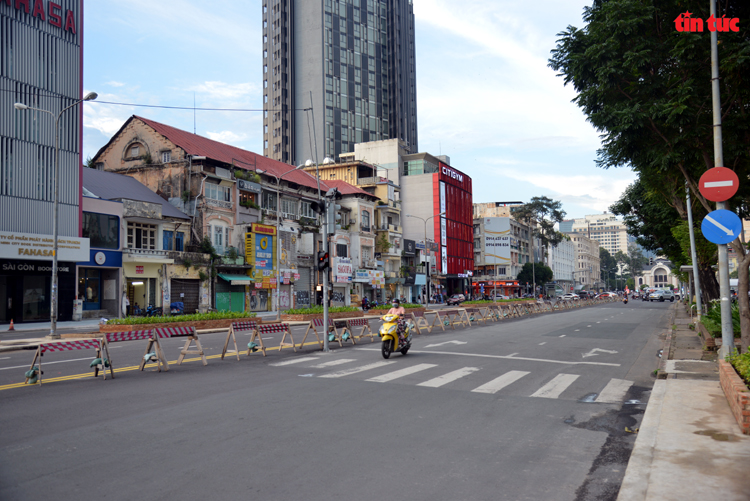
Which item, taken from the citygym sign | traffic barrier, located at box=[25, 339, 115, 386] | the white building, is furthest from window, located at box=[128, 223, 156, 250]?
the white building

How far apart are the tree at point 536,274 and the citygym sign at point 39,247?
9078 cm

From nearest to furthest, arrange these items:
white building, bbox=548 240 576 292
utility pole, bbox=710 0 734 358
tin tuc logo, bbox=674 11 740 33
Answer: utility pole, bbox=710 0 734 358 < tin tuc logo, bbox=674 11 740 33 < white building, bbox=548 240 576 292

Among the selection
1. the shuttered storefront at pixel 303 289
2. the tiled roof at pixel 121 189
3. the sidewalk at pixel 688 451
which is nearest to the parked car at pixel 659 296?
the shuttered storefront at pixel 303 289

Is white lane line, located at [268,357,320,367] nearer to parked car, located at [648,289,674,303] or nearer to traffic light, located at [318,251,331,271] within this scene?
traffic light, located at [318,251,331,271]

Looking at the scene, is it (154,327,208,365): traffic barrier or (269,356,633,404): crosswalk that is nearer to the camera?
(269,356,633,404): crosswalk

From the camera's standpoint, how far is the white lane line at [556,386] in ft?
34.1

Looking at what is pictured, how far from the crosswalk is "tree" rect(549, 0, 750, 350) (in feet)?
16.1

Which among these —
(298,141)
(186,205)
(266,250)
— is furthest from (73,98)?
(298,141)

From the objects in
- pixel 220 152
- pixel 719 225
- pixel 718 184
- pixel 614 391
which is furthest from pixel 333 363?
pixel 220 152

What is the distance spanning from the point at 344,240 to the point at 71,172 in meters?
31.0

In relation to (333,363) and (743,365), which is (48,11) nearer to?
(333,363)

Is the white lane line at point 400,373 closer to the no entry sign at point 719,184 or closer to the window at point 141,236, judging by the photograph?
the no entry sign at point 719,184

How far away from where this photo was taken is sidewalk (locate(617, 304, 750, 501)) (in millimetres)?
4988

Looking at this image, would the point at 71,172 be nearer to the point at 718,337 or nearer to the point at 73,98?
the point at 73,98
